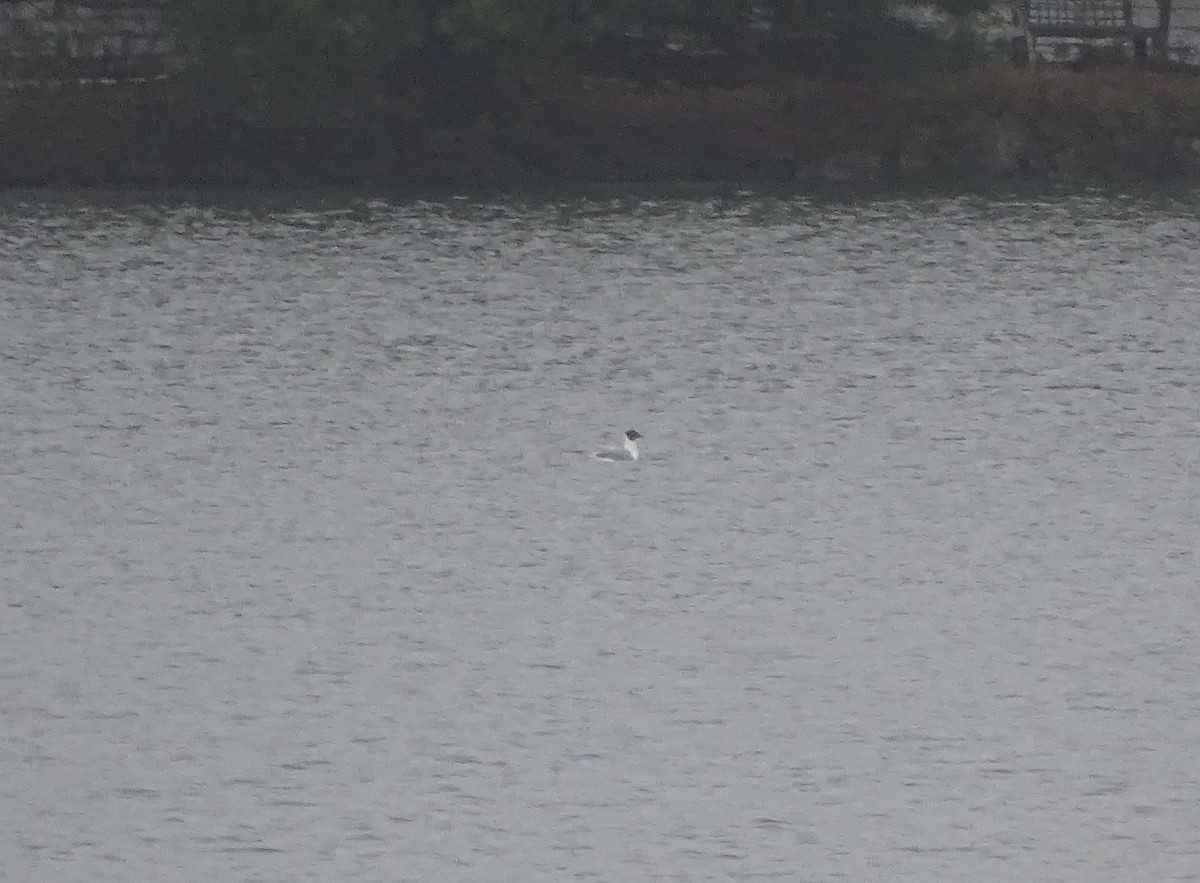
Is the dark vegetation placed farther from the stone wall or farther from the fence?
the fence

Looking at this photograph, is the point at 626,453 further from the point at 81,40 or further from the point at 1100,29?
the point at 1100,29

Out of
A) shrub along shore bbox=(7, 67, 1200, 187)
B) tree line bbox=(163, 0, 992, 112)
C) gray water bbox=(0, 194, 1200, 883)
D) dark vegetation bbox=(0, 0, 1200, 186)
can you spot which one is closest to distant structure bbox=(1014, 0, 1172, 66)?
dark vegetation bbox=(0, 0, 1200, 186)

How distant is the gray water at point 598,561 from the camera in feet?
55.0

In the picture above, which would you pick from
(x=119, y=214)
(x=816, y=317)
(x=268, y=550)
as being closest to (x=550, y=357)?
(x=816, y=317)

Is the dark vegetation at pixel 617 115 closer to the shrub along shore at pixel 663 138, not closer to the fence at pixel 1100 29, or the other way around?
the shrub along shore at pixel 663 138

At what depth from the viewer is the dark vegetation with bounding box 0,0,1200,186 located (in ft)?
151

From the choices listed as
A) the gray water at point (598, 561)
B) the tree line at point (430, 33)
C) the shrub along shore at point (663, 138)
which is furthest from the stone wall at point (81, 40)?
the gray water at point (598, 561)

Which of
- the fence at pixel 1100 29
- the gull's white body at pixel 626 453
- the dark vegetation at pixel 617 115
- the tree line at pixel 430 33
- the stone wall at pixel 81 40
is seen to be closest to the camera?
the gull's white body at pixel 626 453

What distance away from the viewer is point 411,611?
70.8 ft

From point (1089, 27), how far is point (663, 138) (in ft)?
31.4

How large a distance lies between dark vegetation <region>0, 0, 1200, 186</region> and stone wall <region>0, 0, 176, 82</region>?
67cm

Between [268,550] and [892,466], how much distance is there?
22.4 feet

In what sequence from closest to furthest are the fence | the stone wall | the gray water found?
the gray water < the stone wall < the fence

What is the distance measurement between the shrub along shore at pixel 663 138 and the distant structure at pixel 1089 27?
2.89 metres
